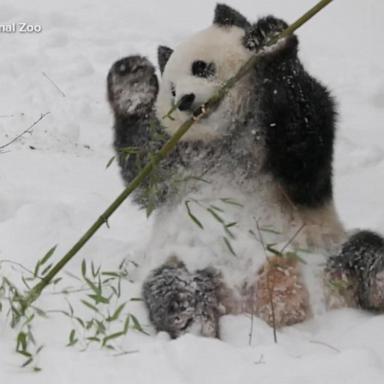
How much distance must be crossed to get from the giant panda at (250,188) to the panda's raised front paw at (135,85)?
23 millimetres

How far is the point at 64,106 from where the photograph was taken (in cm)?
540

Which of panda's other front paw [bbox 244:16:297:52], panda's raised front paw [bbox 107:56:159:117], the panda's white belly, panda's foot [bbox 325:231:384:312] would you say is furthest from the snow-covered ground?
panda's other front paw [bbox 244:16:297:52]

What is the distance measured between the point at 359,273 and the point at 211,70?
0.94m

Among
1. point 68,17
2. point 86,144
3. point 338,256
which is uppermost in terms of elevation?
point 68,17

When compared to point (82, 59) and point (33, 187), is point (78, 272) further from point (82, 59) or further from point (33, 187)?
point (82, 59)

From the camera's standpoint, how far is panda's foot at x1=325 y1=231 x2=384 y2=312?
113 inches

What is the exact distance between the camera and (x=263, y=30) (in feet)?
10.3

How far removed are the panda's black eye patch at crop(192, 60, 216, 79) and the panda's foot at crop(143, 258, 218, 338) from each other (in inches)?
29.8

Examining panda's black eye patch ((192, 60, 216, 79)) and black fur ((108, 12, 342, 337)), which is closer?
black fur ((108, 12, 342, 337))

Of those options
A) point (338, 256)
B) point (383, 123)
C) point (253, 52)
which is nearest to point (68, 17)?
point (383, 123)

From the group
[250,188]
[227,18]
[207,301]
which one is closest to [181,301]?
[207,301]

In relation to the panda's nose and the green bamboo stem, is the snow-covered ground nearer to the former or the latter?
the green bamboo stem

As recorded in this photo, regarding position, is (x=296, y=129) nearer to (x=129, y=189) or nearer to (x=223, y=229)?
(x=223, y=229)

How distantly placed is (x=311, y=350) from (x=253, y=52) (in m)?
1.20
